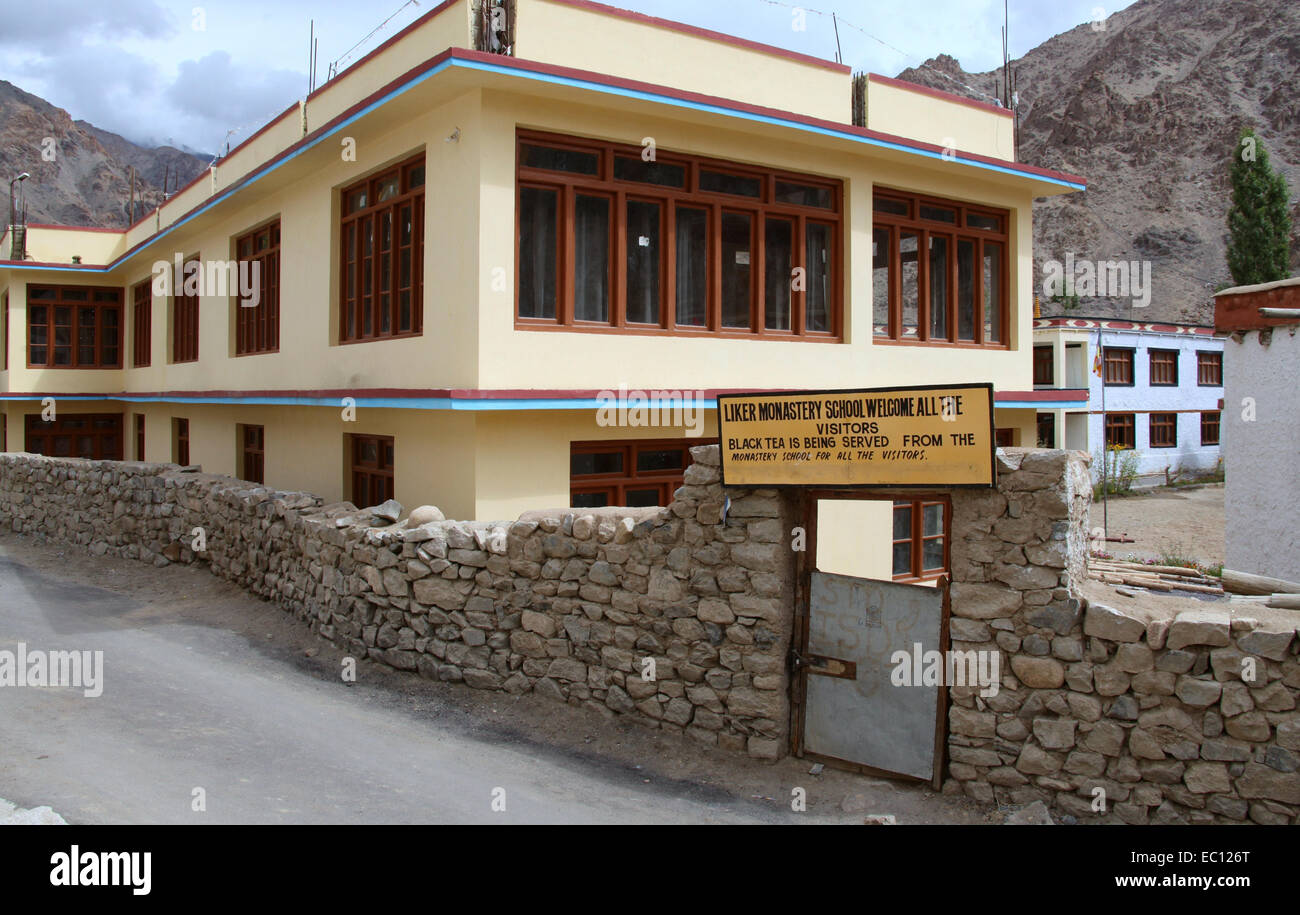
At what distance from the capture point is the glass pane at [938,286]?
15.2 meters

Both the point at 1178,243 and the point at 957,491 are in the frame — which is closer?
the point at 957,491

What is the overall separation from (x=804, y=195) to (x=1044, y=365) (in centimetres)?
2680

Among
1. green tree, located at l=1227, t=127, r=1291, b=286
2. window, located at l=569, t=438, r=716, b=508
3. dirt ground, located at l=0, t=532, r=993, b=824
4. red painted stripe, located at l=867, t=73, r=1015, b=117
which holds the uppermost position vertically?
green tree, located at l=1227, t=127, r=1291, b=286

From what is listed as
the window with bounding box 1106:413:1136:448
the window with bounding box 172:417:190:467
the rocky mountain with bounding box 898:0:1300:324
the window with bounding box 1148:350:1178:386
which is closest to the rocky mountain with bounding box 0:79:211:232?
the window with bounding box 172:417:190:467

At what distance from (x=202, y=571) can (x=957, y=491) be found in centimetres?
1231

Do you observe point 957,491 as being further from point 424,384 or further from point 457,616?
point 424,384

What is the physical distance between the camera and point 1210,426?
140 ft

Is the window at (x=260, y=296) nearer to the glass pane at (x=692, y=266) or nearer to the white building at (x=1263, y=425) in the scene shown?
the glass pane at (x=692, y=266)

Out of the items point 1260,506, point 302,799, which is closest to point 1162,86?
point 1260,506

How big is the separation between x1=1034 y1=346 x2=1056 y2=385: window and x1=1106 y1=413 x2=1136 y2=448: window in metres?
→ 3.73

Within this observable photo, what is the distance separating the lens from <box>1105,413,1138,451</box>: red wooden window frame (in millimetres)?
38750

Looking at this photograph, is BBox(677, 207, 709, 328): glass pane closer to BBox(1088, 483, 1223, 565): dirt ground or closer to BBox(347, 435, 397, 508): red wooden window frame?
BBox(347, 435, 397, 508): red wooden window frame

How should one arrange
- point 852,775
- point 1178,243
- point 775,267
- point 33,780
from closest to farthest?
point 33,780, point 852,775, point 775,267, point 1178,243

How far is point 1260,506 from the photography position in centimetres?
1440
